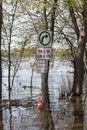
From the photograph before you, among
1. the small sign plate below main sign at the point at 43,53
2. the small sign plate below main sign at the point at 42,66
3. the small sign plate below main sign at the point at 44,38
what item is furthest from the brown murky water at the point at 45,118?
the small sign plate below main sign at the point at 44,38

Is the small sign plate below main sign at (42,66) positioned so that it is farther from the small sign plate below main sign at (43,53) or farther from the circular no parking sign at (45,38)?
the circular no parking sign at (45,38)

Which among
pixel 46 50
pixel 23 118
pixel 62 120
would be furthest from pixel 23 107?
pixel 46 50

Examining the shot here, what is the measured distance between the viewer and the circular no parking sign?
35.0 ft

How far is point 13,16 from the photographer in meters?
19.8

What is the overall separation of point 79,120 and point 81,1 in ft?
18.3

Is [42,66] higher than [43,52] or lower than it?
lower

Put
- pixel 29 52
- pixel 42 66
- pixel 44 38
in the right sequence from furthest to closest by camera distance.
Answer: pixel 29 52, pixel 44 38, pixel 42 66

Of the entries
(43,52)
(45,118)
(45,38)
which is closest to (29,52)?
(45,118)

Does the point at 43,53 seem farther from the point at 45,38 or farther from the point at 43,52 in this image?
the point at 45,38

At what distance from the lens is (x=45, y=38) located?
10750 mm

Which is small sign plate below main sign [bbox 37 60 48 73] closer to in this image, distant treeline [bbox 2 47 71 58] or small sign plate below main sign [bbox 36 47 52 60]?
small sign plate below main sign [bbox 36 47 52 60]

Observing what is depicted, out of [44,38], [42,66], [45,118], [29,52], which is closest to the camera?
[42,66]

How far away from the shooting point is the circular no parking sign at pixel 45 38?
10.7 m

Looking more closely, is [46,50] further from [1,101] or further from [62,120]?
[1,101]
